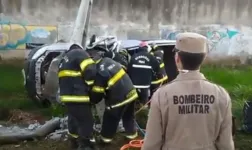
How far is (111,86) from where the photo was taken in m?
7.62

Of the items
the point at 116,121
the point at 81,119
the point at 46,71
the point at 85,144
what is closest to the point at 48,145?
the point at 85,144

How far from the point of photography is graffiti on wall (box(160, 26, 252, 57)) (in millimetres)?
16719

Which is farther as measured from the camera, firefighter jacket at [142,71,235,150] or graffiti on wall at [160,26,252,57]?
graffiti on wall at [160,26,252,57]

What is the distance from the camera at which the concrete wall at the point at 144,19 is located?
15211mm

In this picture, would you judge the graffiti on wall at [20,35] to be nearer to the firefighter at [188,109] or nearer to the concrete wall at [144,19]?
the concrete wall at [144,19]

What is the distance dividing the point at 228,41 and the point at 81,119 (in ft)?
33.5

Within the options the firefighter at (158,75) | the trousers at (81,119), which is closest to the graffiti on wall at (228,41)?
the firefighter at (158,75)

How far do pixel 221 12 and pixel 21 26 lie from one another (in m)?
6.05

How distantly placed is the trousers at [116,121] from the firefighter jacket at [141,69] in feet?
2.29

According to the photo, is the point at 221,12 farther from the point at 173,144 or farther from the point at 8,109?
the point at 173,144

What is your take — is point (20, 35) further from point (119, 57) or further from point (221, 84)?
point (119, 57)

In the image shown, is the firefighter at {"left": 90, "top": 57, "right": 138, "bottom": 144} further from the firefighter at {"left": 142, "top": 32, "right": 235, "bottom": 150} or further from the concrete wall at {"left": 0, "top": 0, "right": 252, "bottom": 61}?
the concrete wall at {"left": 0, "top": 0, "right": 252, "bottom": 61}

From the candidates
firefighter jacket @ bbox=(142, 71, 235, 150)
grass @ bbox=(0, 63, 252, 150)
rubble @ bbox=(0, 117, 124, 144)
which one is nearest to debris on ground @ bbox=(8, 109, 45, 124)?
grass @ bbox=(0, 63, 252, 150)

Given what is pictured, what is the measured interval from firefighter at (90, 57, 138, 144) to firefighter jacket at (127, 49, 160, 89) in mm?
1037
